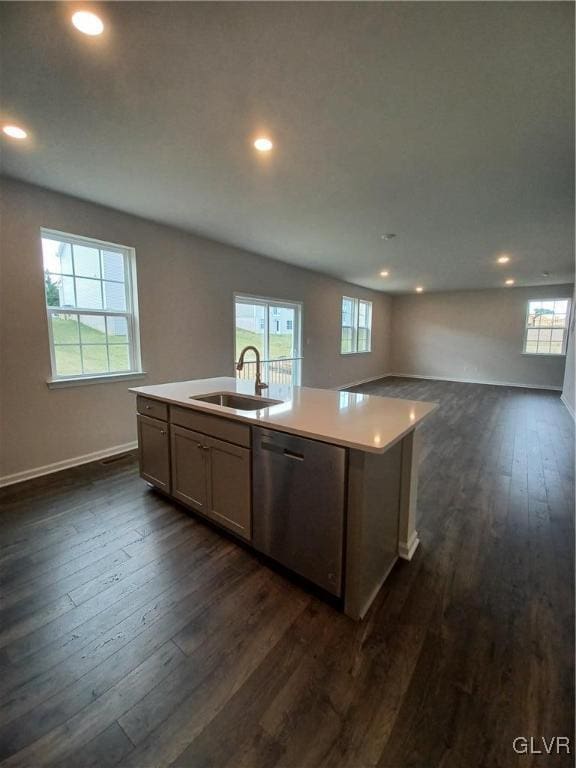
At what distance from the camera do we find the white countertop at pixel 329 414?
1.50 m

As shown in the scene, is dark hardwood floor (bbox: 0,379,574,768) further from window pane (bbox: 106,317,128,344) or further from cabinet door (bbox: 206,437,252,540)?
window pane (bbox: 106,317,128,344)

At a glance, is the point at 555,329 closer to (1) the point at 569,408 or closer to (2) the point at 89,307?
(1) the point at 569,408

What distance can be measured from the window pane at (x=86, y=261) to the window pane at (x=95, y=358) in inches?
29.3

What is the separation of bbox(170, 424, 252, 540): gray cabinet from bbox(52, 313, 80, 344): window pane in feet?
5.83

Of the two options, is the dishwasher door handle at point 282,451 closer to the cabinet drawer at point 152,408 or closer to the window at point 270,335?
the cabinet drawer at point 152,408

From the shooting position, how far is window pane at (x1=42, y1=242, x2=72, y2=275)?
3.05 m

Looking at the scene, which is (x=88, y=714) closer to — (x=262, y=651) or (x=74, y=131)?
(x=262, y=651)

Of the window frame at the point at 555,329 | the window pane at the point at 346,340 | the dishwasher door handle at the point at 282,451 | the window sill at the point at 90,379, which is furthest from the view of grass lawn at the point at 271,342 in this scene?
the window frame at the point at 555,329

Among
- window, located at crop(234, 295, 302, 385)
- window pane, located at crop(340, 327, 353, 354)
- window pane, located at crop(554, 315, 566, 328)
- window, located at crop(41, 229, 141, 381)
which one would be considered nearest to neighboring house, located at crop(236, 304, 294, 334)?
window, located at crop(234, 295, 302, 385)

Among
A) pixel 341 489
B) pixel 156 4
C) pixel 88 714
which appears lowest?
pixel 88 714

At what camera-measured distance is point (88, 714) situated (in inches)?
46.2

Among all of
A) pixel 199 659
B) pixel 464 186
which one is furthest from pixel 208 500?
pixel 464 186

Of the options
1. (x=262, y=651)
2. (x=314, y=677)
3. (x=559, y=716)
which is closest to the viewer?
(x=559, y=716)

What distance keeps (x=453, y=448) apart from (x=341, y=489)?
2942 millimetres
